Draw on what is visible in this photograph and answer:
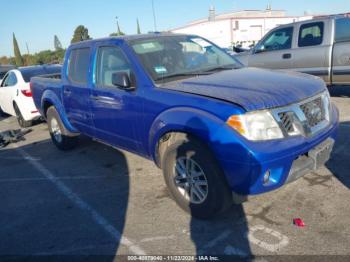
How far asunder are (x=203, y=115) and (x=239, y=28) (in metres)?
57.9

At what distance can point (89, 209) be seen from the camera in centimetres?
407

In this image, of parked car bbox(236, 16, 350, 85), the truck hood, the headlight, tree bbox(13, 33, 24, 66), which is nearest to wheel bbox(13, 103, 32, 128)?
parked car bbox(236, 16, 350, 85)

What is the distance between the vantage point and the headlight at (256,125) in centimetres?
299

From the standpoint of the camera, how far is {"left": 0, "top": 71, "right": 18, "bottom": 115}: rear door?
904cm

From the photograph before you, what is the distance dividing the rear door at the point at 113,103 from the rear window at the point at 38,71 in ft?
15.5

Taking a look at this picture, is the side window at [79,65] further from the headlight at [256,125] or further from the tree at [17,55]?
the tree at [17,55]

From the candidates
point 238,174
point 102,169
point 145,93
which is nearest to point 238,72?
point 145,93

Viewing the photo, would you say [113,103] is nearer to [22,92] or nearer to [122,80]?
[122,80]

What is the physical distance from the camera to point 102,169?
17.5 ft

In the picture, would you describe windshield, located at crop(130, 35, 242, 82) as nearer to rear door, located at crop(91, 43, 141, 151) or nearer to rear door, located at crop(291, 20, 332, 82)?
rear door, located at crop(91, 43, 141, 151)

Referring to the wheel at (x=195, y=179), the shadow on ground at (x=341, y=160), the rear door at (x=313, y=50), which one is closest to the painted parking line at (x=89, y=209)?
the wheel at (x=195, y=179)

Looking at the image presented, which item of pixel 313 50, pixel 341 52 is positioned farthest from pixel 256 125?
pixel 313 50

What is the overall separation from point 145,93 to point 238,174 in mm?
1441

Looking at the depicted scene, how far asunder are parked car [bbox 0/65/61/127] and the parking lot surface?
3.59m
